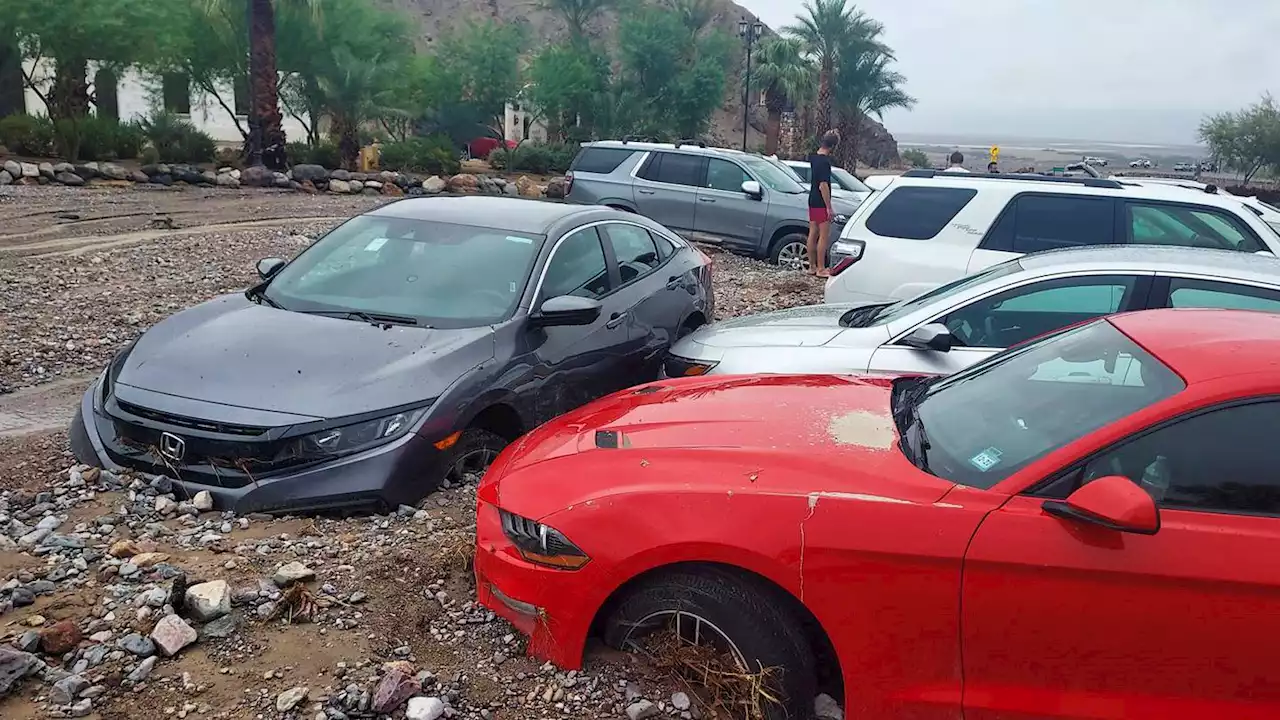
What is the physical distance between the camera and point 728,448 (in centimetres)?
323

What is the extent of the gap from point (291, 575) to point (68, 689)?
0.90 metres

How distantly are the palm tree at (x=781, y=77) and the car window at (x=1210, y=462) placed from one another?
44640mm

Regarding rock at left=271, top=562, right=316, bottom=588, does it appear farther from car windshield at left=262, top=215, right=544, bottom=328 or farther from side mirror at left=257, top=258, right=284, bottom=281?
side mirror at left=257, top=258, right=284, bottom=281

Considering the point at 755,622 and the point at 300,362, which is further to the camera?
the point at 300,362

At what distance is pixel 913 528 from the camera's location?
9.12 feet

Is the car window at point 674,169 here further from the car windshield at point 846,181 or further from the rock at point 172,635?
the rock at point 172,635

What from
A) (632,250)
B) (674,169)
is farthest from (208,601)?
(674,169)

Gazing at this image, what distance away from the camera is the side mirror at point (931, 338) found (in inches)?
194

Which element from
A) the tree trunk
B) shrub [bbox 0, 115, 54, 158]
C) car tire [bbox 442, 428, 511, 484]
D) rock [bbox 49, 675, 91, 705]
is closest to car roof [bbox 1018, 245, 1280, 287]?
car tire [bbox 442, 428, 511, 484]

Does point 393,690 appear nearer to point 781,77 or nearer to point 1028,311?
point 1028,311

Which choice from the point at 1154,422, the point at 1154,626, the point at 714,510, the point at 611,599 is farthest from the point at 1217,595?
the point at 611,599

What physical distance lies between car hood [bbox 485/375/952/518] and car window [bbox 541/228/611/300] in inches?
65.7

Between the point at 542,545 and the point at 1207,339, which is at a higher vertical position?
the point at 1207,339

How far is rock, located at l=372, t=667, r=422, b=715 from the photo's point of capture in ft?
9.94
